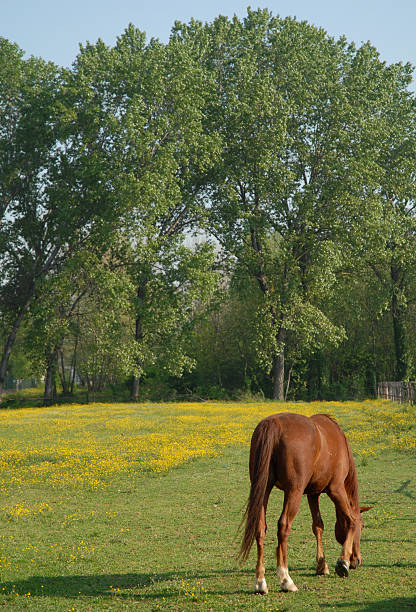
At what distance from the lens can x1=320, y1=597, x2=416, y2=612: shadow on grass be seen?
25.3ft

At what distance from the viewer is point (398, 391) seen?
45.1 m

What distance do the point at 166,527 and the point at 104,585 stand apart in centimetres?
390

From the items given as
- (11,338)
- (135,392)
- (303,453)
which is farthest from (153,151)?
(303,453)

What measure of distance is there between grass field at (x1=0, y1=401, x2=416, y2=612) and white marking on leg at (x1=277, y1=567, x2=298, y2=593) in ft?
0.35

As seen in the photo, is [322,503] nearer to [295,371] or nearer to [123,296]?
[123,296]

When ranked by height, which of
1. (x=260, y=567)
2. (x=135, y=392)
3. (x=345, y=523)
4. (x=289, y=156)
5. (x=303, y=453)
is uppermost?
(x=289, y=156)

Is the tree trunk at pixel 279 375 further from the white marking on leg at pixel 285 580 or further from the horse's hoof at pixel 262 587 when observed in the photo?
the horse's hoof at pixel 262 587

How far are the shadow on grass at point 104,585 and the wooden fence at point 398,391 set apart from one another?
110 ft

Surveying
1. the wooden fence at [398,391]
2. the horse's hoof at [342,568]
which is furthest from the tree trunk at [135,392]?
the horse's hoof at [342,568]

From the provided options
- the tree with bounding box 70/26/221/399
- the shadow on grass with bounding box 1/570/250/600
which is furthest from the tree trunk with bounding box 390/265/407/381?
the shadow on grass with bounding box 1/570/250/600

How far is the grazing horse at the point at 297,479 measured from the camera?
328 inches

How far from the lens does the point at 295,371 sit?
58.5 metres

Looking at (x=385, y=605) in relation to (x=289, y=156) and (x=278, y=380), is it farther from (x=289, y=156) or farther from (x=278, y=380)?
(x=289, y=156)

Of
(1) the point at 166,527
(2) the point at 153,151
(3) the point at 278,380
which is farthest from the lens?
(3) the point at 278,380
